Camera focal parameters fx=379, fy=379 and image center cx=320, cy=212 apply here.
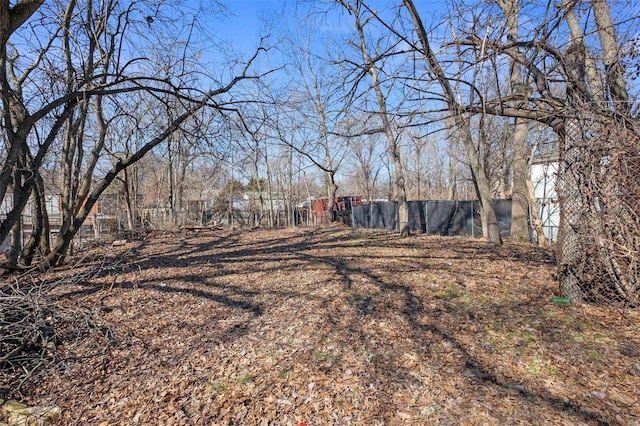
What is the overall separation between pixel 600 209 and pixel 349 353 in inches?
121

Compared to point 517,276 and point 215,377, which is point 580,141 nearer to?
point 517,276

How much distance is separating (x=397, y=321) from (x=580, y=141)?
9.25 ft

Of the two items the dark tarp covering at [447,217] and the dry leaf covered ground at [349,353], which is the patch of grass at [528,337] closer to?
the dry leaf covered ground at [349,353]

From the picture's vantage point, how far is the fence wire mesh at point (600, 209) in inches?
Result: 153

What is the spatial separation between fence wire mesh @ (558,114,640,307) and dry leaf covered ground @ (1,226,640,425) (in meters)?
0.31

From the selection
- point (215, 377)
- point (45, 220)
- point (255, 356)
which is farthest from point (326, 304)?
point (45, 220)

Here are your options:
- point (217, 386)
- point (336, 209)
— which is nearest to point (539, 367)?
point (217, 386)

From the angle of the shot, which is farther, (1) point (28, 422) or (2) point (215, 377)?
(2) point (215, 377)

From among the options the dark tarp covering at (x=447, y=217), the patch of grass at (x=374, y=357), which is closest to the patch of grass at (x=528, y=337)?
the patch of grass at (x=374, y=357)

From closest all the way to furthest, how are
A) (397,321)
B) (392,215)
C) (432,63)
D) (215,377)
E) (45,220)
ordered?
1. (215,377)
2. (397,321)
3. (432,63)
4. (45,220)
5. (392,215)

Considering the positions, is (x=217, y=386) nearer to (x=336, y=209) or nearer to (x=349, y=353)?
(x=349, y=353)

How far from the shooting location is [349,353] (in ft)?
11.4

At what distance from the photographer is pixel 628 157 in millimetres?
3814

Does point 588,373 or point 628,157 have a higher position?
point 628,157
